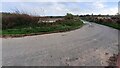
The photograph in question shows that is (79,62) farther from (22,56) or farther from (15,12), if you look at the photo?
(15,12)

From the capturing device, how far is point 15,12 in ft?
91.5

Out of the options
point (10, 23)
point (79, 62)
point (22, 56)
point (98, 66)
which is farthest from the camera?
point (10, 23)

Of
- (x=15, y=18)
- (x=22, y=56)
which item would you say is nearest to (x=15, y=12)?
(x=15, y=18)

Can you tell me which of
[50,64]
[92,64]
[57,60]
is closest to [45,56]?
[57,60]

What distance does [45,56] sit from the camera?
10359 millimetres

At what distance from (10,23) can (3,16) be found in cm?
126

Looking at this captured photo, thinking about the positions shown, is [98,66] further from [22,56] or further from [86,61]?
[22,56]

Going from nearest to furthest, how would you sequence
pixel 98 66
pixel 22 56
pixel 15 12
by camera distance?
1. pixel 98 66
2. pixel 22 56
3. pixel 15 12

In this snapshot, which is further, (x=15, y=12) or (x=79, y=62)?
(x=15, y=12)

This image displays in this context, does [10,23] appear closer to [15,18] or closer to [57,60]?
[15,18]

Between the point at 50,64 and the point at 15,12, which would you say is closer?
the point at 50,64

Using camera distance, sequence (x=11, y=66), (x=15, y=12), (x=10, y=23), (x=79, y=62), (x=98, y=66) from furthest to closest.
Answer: (x=15, y=12) < (x=10, y=23) < (x=79, y=62) < (x=98, y=66) < (x=11, y=66)

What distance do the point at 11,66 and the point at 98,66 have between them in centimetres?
330

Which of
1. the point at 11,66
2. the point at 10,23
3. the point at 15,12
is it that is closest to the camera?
the point at 11,66
